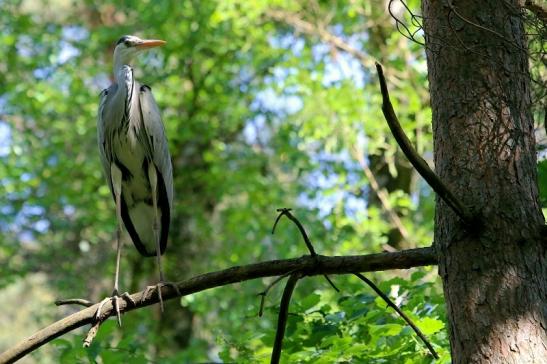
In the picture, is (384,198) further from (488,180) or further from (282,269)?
(488,180)

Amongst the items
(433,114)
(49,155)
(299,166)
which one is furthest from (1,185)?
(433,114)

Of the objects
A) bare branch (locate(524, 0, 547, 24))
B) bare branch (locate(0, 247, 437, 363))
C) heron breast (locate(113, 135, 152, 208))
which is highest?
heron breast (locate(113, 135, 152, 208))

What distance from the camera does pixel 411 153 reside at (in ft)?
6.73

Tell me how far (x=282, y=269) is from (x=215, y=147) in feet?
31.5

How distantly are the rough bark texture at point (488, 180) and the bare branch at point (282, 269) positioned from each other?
112 mm

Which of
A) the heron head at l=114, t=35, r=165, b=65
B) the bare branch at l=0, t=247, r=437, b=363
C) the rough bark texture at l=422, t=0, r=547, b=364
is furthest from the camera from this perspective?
the heron head at l=114, t=35, r=165, b=65

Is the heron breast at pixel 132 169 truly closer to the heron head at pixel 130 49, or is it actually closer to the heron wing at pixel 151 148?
the heron wing at pixel 151 148

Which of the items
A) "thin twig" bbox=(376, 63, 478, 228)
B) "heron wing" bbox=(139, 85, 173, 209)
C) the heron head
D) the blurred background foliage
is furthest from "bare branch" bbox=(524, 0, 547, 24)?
the blurred background foliage

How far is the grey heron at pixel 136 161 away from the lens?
511cm

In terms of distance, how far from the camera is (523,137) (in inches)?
94.3

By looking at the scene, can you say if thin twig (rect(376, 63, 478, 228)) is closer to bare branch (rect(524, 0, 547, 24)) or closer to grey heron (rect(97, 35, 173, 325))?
bare branch (rect(524, 0, 547, 24))

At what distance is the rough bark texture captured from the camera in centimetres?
221

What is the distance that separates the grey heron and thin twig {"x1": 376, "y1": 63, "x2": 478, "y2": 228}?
3154 mm

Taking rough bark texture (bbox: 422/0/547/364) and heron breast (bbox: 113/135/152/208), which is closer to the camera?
rough bark texture (bbox: 422/0/547/364)
